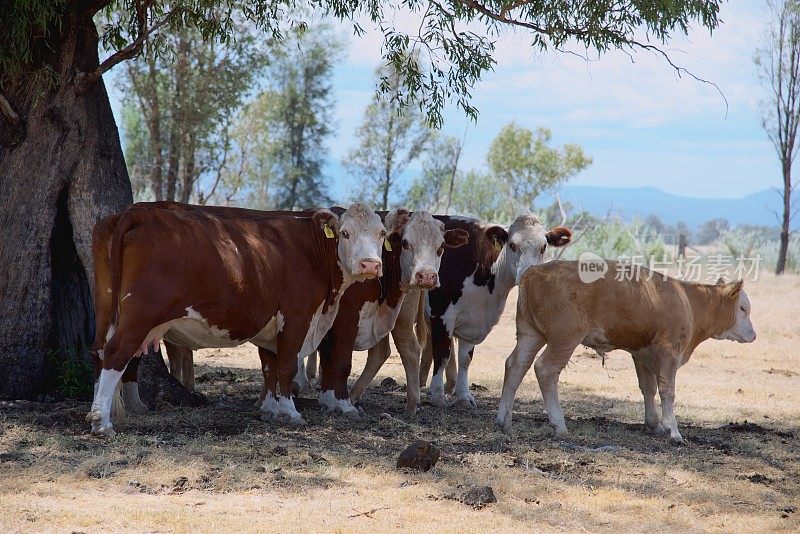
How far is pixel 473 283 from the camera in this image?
11.6 meters

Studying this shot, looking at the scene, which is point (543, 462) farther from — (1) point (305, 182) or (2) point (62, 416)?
(1) point (305, 182)

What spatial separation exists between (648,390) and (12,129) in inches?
267

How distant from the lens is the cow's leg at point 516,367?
9.60 meters

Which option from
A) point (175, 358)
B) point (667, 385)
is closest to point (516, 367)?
point (667, 385)

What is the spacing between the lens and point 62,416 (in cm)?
890

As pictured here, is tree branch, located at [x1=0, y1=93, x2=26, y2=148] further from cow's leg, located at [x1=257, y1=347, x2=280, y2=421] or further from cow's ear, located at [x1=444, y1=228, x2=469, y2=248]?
cow's ear, located at [x1=444, y1=228, x2=469, y2=248]

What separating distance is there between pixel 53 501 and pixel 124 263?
95.5 inches

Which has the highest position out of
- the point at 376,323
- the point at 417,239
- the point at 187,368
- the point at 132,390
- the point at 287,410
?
the point at 417,239

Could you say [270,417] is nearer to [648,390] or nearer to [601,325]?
[601,325]

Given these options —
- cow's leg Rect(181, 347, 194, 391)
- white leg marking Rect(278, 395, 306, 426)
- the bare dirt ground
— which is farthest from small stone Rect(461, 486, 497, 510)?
cow's leg Rect(181, 347, 194, 391)

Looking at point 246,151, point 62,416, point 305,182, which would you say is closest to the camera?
point 62,416

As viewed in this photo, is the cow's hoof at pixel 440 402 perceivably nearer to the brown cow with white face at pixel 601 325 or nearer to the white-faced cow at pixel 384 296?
the white-faced cow at pixel 384 296

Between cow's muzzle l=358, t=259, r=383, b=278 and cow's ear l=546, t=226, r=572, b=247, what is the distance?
2900 millimetres

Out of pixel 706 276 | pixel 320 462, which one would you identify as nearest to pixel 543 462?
pixel 320 462
